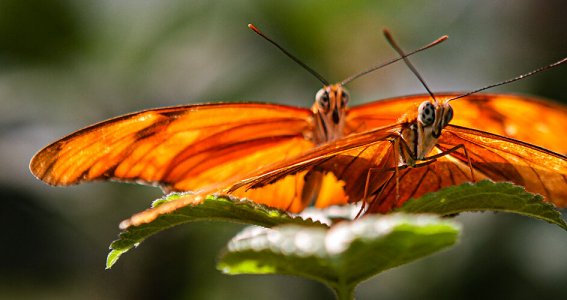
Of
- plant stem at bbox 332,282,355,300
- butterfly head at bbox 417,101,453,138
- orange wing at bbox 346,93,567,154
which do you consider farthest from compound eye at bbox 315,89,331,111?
plant stem at bbox 332,282,355,300

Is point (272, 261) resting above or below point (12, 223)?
below

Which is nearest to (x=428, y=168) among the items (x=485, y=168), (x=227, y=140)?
(x=485, y=168)

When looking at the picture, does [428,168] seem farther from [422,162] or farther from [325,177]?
[325,177]

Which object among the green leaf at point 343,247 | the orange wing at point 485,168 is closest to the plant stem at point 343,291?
the green leaf at point 343,247

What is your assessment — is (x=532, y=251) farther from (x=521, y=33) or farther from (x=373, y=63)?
(x=373, y=63)

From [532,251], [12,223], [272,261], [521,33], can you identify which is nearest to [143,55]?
[12,223]

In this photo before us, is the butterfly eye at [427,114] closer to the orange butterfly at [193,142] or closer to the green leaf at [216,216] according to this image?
the orange butterfly at [193,142]
